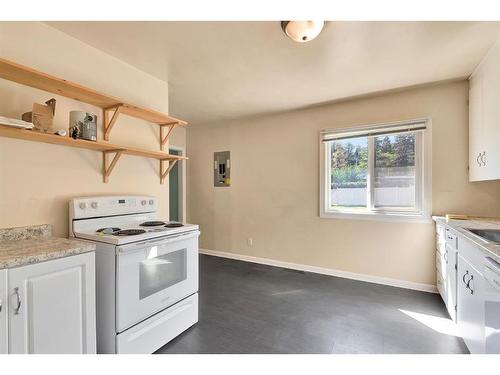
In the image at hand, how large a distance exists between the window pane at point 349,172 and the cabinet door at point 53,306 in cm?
292

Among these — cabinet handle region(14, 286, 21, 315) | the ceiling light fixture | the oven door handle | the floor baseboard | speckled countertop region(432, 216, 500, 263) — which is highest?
the ceiling light fixture

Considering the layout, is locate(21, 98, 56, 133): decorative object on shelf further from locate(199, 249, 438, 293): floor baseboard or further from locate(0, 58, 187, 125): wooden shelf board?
locate(199, 249, 438, 293): floor baseboard

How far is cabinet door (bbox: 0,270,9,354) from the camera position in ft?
3.41

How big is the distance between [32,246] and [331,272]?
3.16 m

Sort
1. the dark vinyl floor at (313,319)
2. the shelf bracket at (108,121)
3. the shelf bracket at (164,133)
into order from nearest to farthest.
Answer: the dark vinyl floor at (313,319)
the shelf bracket at (108,121)
the shelf bracket at (164,133)

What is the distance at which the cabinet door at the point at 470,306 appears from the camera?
1411 millimetres

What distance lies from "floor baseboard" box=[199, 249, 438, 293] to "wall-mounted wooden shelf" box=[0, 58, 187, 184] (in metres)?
2.18

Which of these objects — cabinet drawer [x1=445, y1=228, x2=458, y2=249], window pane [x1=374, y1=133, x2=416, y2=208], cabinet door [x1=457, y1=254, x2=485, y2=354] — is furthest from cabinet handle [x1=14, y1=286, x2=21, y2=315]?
window pane [x1=374, y1=133, x2=416, y2=208]

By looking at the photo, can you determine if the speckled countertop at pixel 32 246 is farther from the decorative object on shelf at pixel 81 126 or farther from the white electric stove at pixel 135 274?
the decorative object on shelf at pixel 81 126

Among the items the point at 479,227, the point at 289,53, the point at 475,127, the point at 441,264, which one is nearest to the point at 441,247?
the point at 441,264

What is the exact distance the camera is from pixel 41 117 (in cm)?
151

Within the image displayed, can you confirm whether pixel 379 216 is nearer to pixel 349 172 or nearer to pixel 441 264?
pixel 349 172

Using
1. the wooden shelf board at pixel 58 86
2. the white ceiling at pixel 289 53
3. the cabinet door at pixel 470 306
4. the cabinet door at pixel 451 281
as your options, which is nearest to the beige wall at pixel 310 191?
the white ceiling at pixel 289 53
